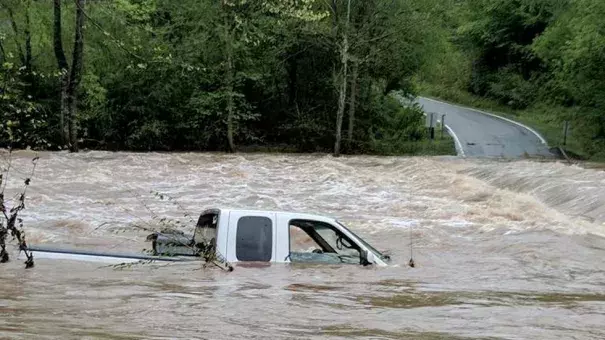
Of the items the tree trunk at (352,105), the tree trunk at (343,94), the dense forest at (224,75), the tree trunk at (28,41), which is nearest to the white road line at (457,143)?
the dense forest at (224,75)

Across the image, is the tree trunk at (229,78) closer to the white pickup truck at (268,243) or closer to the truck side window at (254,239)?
the white pickup truck at (268,243)

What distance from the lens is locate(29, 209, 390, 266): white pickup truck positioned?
893 centimetres

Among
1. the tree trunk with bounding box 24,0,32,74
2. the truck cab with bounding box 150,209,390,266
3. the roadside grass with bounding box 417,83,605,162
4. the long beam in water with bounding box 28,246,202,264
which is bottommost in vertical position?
the long beam in water with bounding box 28,246,202,264

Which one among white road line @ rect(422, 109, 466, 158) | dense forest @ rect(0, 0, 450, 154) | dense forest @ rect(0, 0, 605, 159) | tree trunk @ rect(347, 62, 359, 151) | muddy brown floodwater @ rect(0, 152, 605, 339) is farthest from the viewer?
white road line @ rect(422, 109, 466, 158)

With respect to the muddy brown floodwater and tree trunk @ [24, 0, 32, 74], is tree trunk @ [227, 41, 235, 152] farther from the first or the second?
tree trunk @ [24, 0, 32, 74]

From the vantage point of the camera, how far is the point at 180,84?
34.7m

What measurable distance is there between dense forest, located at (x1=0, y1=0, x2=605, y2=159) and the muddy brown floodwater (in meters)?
6.12

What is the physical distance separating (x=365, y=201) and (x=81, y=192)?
763 centimetres

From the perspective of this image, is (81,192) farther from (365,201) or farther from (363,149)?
(363,149)

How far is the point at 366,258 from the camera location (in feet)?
30.1

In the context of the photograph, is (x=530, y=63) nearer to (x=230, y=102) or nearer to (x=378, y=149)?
(x=378, y=149)

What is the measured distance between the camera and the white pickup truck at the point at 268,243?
8.93 meters

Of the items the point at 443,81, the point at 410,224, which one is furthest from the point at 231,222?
the point at 443,81

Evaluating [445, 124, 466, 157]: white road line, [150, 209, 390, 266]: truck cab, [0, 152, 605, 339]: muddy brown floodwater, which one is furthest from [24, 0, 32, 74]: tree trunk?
[150, 209, 390, 266]: truck cab
